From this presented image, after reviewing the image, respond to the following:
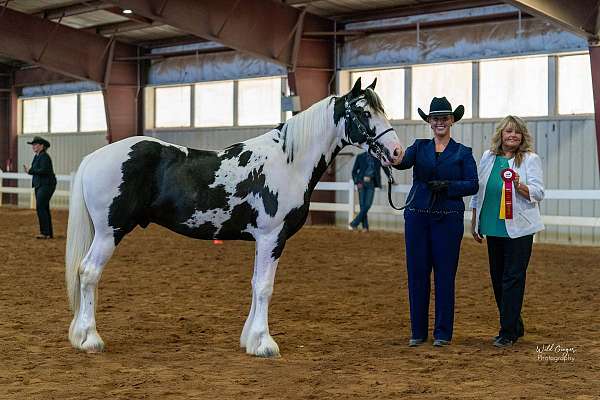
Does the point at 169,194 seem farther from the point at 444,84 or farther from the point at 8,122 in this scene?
the point at 8,122

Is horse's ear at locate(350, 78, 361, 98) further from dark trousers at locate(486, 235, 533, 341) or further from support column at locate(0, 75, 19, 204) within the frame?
support column at locate(0, 75, 19, 204)

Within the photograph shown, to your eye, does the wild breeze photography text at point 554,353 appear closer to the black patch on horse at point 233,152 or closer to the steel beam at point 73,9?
the black patch on horse at point 233,152

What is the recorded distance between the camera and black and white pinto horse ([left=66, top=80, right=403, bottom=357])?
541cm

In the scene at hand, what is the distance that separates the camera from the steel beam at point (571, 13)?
10977mm

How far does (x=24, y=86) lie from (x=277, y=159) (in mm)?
23553

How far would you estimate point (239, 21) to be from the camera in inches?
658

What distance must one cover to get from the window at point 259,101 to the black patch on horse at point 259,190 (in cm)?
1426

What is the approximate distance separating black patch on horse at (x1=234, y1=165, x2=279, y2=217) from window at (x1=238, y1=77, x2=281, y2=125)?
14261mm

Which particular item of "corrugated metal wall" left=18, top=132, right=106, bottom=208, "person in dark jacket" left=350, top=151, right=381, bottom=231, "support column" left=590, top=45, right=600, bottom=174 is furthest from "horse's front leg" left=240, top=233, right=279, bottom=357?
"corrugated metal wall" left=18, top=132, right=106, bottom=208

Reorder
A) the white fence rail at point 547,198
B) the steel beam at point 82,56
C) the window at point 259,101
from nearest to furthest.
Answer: the white fence rail at point 547,198 < the window at point 259,101 < the steel beam at point 82,56

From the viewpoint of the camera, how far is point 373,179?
15.9 metres

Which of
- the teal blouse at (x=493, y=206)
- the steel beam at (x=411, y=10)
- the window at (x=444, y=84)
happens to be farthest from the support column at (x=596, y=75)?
the teal blouse at (x=493, y=206)

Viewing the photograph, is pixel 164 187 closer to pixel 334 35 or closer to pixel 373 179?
pixel 373 179

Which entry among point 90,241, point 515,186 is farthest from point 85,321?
point 515,186
